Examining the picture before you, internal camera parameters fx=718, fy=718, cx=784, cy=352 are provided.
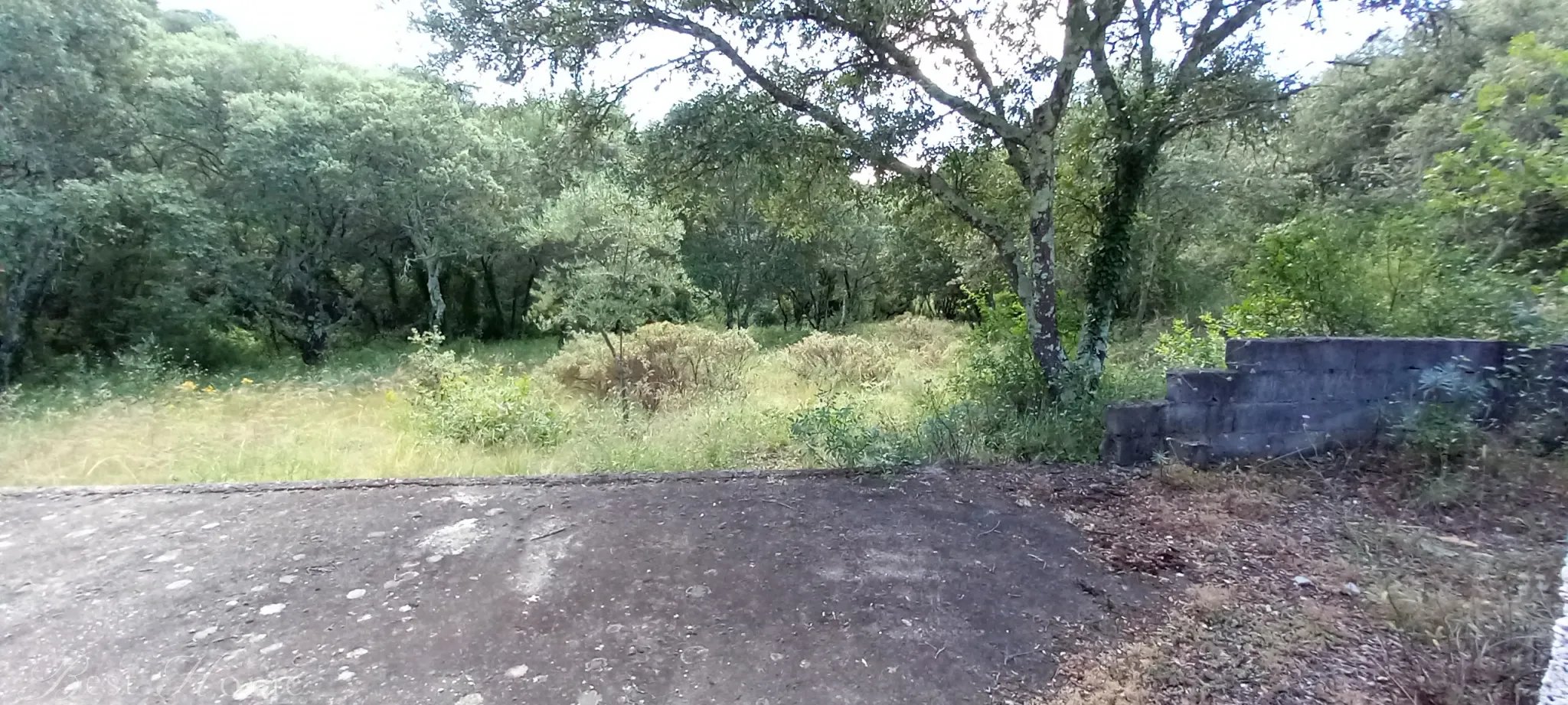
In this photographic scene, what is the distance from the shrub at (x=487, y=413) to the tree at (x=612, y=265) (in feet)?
8.66

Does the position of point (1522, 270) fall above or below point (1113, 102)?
below

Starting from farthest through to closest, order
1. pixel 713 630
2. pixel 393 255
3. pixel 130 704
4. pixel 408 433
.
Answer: pixel 393 255 → pixel 408 433 → pixel 713 630 → pixel 130 704

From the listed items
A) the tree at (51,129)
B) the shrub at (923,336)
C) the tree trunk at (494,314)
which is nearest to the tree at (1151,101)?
the shrub at (923,336)

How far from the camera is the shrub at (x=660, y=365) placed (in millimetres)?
8758

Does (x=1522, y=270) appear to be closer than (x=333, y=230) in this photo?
Yes

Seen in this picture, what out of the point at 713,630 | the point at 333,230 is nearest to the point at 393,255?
the point at 333,230

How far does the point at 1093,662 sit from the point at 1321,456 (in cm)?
306

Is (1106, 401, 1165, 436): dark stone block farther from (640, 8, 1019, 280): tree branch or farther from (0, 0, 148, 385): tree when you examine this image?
(0, 0, 148, 385): tree

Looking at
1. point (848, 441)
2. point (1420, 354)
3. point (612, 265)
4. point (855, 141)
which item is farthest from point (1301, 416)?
point (612, 265)

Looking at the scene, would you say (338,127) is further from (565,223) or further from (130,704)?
(130,704)

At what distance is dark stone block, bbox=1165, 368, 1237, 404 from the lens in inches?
171

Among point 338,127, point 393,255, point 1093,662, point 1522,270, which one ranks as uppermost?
point 338,127

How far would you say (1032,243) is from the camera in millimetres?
5633

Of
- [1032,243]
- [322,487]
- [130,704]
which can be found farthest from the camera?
[1032,243]
